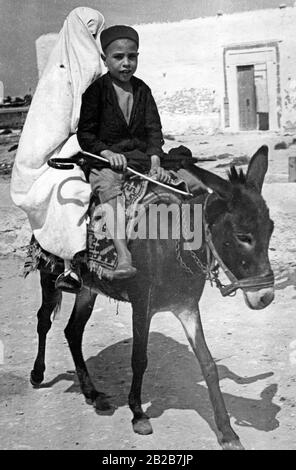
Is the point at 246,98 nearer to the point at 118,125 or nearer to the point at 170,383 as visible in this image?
the point at 118,125

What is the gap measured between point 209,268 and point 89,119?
0.97 metres

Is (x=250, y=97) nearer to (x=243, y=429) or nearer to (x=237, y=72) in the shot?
(x=237, y=72)

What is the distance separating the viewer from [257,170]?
10.5 feet

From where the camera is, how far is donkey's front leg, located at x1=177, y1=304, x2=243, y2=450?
3262 millimetres

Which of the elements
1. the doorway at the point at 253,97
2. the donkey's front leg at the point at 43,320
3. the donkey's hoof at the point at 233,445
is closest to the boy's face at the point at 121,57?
the donkey's front leg at the point at 43,320

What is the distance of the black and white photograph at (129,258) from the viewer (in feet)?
10.8

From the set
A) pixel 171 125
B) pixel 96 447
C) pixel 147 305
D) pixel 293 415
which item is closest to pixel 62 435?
pixel 96 447

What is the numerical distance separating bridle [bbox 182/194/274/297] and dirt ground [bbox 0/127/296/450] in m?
0.80

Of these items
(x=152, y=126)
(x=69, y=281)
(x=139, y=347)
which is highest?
(x=152, y=126)

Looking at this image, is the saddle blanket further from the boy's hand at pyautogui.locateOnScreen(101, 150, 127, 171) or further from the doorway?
the doorway

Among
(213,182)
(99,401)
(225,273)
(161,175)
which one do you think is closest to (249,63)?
(161,175)

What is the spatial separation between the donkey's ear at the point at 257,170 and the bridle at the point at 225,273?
0.21 metres

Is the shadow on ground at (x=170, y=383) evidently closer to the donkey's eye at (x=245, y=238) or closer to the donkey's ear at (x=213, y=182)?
the donkey's eye at (x=245, y=238)

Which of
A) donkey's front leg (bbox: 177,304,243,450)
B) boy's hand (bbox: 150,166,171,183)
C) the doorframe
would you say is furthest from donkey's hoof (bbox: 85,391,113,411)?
Answer: the doorframe
